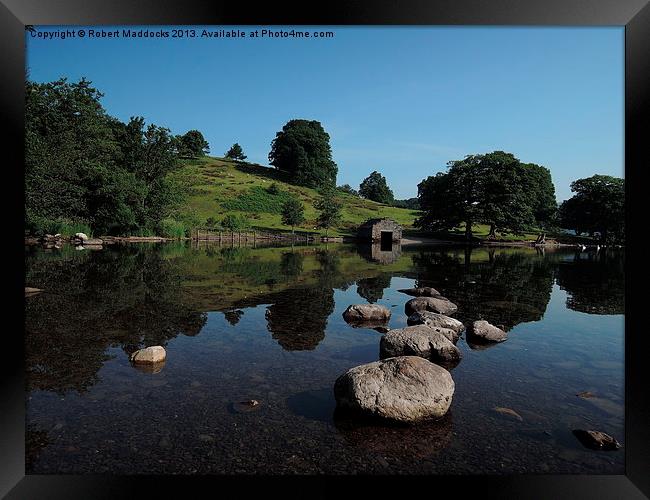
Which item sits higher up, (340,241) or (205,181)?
(205,181)

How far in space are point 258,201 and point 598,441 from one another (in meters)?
84.6

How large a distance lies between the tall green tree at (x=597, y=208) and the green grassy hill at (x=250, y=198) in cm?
3014

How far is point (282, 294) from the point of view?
1980cm

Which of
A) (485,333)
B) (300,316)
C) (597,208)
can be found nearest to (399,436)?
(485,333)

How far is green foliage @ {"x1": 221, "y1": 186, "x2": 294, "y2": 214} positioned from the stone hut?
2336cm

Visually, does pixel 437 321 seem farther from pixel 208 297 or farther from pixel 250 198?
pixel 250 198

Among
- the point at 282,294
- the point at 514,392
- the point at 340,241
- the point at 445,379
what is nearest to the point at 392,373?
the point at 445,379

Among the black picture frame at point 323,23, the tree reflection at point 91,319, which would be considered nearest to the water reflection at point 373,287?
the tree reflection at point 91,319

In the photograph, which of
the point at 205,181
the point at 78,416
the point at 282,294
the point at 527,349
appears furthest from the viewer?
the point at 205,181

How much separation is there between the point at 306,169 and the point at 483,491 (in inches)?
4087

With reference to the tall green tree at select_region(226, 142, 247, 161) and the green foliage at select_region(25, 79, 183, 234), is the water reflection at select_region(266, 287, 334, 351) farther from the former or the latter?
the tall green tree at select_region(226, 142, 247, 161)

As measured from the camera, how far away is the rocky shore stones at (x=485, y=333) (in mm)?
12461

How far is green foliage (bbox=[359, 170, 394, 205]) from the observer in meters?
132
